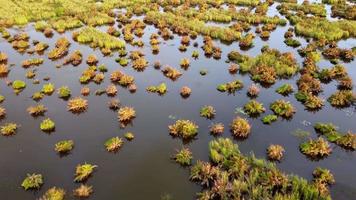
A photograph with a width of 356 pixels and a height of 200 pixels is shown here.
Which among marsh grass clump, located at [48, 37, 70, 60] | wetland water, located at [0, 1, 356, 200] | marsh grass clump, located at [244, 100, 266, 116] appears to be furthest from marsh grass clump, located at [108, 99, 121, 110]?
marsh grass clump, located at [48, 37, 70, 60]

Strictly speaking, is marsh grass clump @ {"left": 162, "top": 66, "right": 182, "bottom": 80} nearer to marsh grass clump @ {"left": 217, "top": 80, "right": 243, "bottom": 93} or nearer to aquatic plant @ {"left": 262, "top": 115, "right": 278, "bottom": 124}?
marsh grass clump @ {"left": 217, "top": 80, "right": 243, "bottom": 93}

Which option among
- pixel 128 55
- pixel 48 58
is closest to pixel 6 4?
pixel 48 58

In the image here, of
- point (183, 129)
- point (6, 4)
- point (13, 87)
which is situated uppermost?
point (183, 129)

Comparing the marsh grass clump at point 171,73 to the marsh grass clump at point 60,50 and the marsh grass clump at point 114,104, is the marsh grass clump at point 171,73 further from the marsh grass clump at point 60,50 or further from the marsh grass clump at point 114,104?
the marsh grass clump at point 60,50

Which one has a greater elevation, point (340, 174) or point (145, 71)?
point (340, 174)

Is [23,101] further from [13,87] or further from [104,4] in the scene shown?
[104,4]

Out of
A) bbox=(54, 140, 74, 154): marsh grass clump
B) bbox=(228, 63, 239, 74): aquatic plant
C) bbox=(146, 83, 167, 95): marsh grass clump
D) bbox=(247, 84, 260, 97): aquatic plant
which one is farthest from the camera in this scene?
bbox=(228, 63, 239, 74): aquatic plant

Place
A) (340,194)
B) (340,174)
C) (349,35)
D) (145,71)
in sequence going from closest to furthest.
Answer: (340,194)
(340,174)
(145,71)
(349,35)
